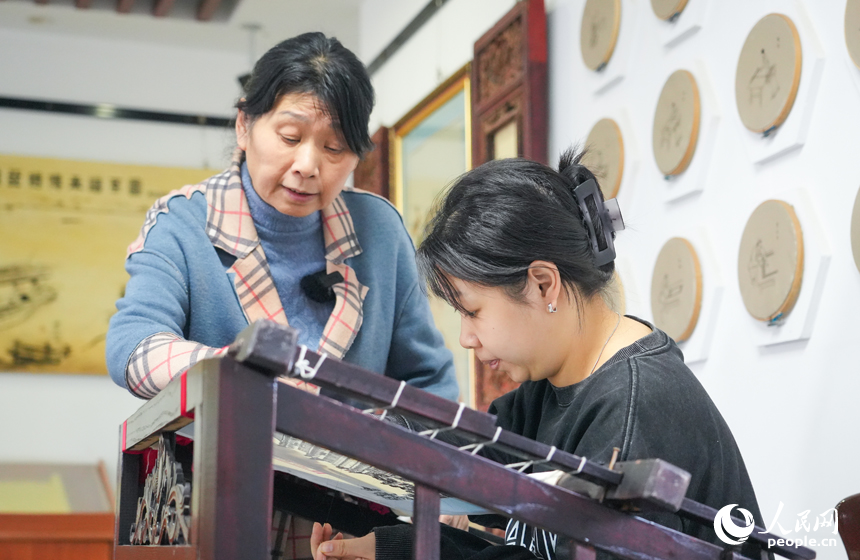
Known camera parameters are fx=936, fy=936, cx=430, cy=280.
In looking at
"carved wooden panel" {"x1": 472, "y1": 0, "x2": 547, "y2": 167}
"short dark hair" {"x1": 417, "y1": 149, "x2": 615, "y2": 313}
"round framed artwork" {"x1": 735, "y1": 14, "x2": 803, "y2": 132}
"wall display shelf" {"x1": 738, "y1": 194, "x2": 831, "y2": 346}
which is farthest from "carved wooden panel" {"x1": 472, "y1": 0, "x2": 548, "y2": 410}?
"short dark hair" {"x1": 417, "y1": 149, "x2": 615, "y2": 313}

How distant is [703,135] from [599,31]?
23.6 inches

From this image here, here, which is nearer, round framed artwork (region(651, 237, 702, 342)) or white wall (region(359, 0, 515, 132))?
round framed artwork (region(651, 237, 702, 342))

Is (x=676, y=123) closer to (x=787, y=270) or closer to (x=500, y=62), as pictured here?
(x=787, y=270)

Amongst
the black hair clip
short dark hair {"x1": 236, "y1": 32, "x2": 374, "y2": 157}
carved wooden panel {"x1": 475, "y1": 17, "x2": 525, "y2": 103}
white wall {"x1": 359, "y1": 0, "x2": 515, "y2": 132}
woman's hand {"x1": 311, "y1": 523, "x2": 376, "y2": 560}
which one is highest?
white wall {"x1": 359, "y1": 0, "x2": 515, "y2": 132}

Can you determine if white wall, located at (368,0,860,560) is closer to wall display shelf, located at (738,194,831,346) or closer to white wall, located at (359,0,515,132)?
wall display shelf, located at (738,194,831,346)

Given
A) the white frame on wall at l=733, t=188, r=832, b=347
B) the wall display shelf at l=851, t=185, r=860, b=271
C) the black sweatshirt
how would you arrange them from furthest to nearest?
the white frame on wall at l=733, t=188, r=832, b=347 < the wall display shelf at l=851, t=185, r=860, b=271 < the black sweatshirt

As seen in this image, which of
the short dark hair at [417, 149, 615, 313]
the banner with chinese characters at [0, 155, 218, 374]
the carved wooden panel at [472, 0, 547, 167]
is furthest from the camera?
the banner with chinese characters at [0, 155, 218, 374]

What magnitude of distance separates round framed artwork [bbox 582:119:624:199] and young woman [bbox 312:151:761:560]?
127 cm

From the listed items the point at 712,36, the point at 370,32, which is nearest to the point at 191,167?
the point at 370,32

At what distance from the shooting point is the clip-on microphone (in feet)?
5.07

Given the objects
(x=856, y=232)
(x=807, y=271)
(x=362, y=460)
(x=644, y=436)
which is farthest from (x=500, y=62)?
(x=362, y=460)

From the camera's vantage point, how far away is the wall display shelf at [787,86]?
1.85 metres

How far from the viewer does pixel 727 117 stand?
215 centimetres

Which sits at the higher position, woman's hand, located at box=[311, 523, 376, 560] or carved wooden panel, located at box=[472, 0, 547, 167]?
carved wooden panel, located at box=[472, 0, 547, 167]
